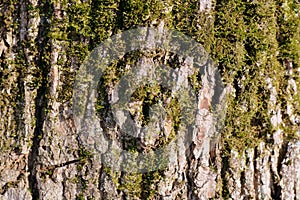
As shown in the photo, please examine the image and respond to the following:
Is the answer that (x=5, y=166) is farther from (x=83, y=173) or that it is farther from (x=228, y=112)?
(x=228, y=112)

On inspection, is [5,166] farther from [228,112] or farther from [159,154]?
[228,112]

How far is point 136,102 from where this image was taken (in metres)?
1.81

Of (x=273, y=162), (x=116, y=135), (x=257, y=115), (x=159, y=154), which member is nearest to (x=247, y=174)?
(x=273, y=162)

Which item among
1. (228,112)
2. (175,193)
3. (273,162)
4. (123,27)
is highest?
(123,27)

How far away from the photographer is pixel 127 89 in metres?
1.81

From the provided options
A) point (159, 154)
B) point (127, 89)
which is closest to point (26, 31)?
point (127, 89)

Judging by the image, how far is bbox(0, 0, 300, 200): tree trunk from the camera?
71.3 inches

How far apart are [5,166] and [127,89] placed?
678 millimetres

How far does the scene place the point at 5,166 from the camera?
1896 mm

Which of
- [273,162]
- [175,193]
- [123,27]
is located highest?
[123,27]

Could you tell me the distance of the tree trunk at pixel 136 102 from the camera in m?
1.81

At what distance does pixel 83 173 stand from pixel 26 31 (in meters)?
0.69

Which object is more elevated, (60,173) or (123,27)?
(123,27)

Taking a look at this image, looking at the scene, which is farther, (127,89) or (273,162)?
(273,162)
